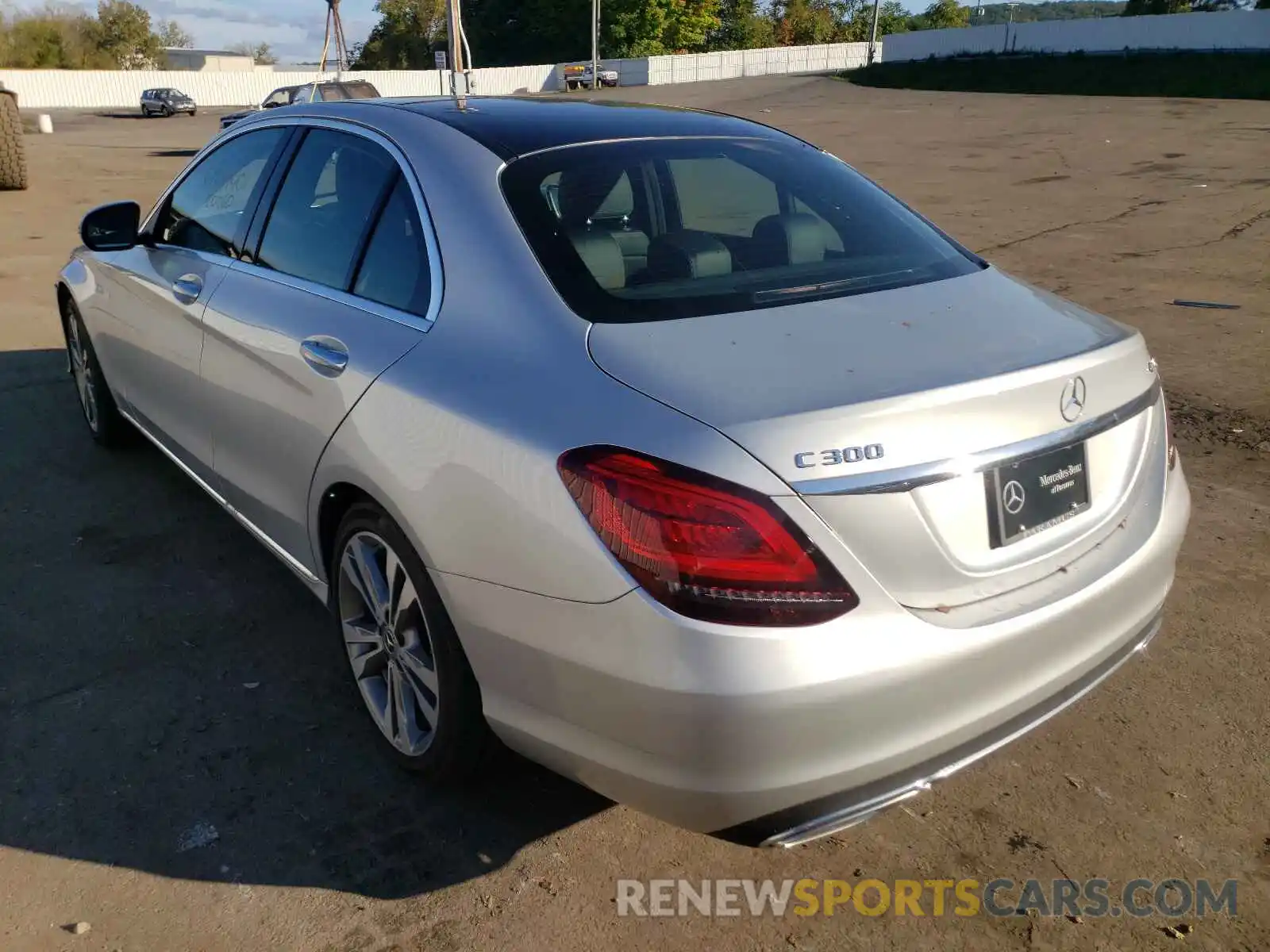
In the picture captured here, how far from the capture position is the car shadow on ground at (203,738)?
2699 mm

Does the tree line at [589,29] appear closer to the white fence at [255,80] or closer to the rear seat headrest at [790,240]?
the white fence at [255,80]

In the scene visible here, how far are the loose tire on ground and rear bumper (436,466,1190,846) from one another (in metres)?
15.2

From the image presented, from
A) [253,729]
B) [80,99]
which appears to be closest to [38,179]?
[253,729]

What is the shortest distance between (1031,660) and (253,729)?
2.15 metres

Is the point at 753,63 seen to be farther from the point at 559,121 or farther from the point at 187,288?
the point at 559,121

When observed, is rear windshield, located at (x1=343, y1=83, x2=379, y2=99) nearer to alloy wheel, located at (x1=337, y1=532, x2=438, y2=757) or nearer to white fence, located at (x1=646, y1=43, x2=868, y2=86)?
alloy wheel, located at (x1=337, y1=532, x2=438, y2=757)

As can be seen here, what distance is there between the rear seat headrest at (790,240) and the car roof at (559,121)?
429 millimetres

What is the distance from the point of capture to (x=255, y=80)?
62.9 metres

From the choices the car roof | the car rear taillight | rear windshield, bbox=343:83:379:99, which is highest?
rear windshield, bbox=343:83:379:99

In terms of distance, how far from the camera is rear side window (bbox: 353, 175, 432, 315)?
2.79 m

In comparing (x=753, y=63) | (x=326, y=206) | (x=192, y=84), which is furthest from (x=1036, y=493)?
(x=753, y=63)

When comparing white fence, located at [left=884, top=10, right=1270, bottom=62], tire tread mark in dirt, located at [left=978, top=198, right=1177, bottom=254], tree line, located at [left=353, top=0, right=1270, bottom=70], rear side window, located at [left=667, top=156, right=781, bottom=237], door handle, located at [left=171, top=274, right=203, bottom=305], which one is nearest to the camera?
rear side window, located at [left=667, top=156, right=781, bottom=237]

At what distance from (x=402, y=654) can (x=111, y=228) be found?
107 inches

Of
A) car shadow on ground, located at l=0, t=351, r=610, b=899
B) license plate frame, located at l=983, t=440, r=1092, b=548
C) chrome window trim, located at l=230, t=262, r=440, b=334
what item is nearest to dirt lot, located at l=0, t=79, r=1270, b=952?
car shadow on ground, located at l=0, t=351, r=610, b=899
